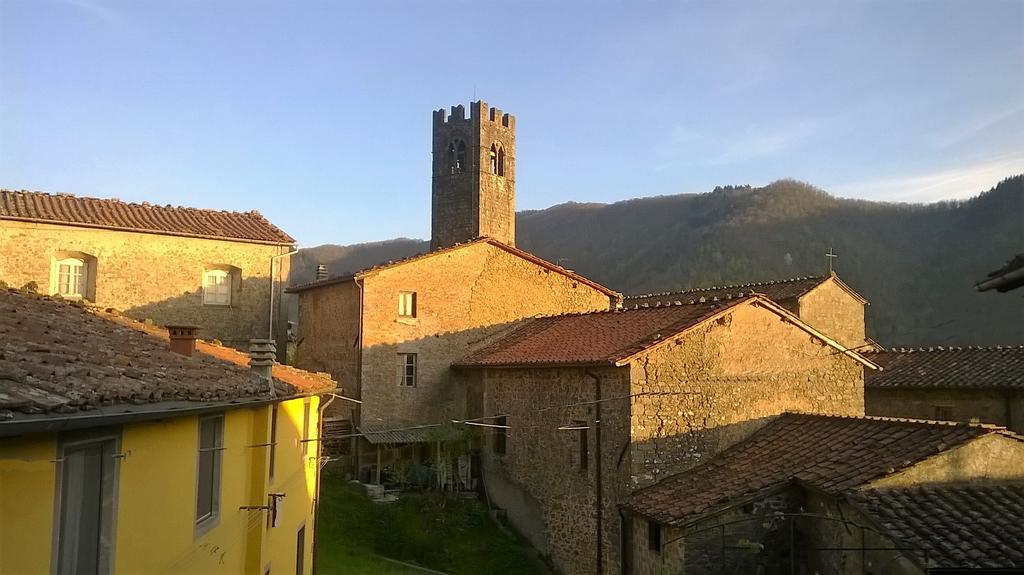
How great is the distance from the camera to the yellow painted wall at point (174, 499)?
447cm

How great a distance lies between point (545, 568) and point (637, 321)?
258 inches

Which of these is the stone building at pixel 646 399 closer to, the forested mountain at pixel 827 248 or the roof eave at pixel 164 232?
the roof eave at pixel 164 232

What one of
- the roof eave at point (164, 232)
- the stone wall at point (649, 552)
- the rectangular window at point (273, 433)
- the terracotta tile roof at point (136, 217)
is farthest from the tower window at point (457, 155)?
the rectangular window at point (273, 433)

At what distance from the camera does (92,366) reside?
244 inches

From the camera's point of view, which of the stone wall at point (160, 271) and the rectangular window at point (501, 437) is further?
the stone wall at point (160, 271)

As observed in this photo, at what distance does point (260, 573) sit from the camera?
33.1 feet

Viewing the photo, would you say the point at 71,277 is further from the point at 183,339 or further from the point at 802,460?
the point at 802,460

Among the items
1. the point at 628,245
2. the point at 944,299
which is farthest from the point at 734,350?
the point at 628,245

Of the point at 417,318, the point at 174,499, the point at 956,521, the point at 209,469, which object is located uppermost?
the point at 417,318

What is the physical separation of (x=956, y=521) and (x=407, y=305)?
644 inches

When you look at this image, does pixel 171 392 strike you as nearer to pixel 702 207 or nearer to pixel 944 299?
pixel 944 299

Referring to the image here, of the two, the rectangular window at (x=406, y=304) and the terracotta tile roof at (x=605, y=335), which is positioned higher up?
the rectangular window at (x=406, y=304)

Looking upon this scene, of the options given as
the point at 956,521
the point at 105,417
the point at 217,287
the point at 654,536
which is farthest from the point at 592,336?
the point at 105,417

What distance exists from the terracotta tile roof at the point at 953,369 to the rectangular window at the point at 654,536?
13814 mm
